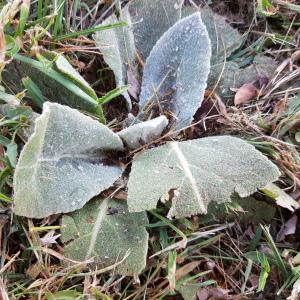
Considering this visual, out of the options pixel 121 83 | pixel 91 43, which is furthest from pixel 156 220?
pixel 91 43

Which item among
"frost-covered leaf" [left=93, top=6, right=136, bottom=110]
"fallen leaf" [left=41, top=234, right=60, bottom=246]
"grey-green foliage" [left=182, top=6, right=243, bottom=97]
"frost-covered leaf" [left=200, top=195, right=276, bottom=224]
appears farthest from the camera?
"grey-green foliage" [left=182, top=6, right=243, bottom=97]

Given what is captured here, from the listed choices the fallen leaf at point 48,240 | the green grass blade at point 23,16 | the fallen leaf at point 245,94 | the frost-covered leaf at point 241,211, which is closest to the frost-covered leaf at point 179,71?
the fallen leaf at point 245,94

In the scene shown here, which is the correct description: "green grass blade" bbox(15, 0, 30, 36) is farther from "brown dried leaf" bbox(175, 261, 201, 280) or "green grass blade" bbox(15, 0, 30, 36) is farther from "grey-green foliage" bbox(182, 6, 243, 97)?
"brown dried leaf" bbox(175, 261, 201, 280)

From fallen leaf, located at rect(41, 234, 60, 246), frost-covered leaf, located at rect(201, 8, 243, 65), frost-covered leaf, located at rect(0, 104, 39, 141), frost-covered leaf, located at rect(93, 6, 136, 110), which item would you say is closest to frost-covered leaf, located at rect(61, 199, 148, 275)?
fallen leaf, located at rect(41, 234, 60, 246)

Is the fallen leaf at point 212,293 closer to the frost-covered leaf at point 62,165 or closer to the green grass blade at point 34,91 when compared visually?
the frost-covered leaf at point 62,165

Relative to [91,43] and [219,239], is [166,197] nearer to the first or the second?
[219,239]

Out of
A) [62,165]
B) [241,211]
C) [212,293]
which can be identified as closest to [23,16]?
[62,165]

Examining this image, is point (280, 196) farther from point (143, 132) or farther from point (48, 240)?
point (48, 240)
